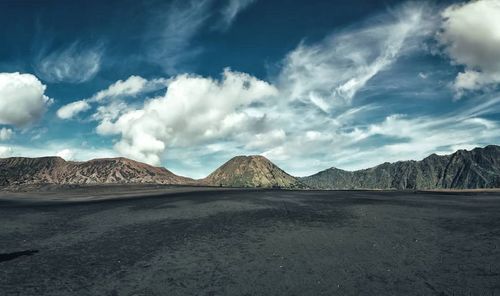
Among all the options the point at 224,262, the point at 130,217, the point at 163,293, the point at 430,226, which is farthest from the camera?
the point at 130,217

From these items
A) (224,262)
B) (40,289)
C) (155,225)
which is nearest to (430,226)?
(224,262)

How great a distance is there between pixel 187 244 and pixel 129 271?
500 centimetres

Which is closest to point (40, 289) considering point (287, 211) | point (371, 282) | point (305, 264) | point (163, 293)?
point (163, 293)

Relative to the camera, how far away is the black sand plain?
12.6 meters

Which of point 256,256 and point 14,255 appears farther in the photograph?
point 14,255

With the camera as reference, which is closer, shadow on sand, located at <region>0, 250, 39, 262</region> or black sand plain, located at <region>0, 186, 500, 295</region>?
black sand plain, located at <region>0, 186, 500, 295</region>

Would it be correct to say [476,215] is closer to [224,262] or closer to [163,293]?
[224,262]

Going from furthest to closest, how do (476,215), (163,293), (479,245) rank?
(476,215)
(479,245)
(163,293)

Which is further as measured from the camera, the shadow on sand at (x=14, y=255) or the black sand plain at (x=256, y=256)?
the shadow on sand at (x=14, y=255)

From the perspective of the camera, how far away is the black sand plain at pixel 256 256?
41.4ft

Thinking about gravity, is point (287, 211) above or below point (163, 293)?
above

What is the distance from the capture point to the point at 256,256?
55.0ft

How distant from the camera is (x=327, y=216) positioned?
29109 mm

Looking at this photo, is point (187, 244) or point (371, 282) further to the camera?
point (187, 244)
